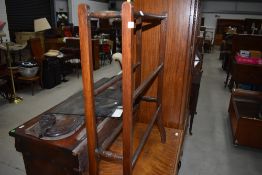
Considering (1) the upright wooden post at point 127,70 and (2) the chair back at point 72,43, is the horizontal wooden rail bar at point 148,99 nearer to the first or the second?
(1) the upright wooden post at point 127,70


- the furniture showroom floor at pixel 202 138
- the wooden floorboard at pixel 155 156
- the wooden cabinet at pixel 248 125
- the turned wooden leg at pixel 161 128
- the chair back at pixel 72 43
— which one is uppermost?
the chair back at pixel 72 43

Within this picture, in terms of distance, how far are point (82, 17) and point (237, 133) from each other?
2.49 m

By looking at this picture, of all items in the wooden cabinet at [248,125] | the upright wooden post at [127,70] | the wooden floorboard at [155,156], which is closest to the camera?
the upright wooden post at [127,70]

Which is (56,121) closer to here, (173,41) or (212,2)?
(173,41)

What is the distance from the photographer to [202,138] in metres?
2.92

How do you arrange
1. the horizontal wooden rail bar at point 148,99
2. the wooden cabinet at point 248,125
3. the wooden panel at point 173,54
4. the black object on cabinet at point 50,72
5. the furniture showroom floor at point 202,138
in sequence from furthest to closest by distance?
1. the black object on cabinet at point 50,72
2. the wooden cabinet at point 248,125
3. the furniture showroom floor at point 202,138
4. the horizontal wooden rail bar at point 148,99
5. the wooden panel at point 173,54

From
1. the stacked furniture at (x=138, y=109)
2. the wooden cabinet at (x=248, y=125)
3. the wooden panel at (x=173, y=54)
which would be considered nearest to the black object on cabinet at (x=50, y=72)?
the stacked furniture at (x=138, y=109)

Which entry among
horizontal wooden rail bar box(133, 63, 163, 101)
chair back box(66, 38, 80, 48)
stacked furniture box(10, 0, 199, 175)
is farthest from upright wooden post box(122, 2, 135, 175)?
chair back box(66, 38, 80, 48)

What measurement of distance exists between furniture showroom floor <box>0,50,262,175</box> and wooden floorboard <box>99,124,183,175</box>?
0.68 m

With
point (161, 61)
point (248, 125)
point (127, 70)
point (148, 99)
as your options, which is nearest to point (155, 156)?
point (148, 99)

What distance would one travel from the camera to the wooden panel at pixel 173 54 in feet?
5.34

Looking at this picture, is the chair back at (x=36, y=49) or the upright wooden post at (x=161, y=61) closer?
the upright wooden post at (x=161, y=61)

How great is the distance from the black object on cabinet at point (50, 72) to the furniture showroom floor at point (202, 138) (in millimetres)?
137

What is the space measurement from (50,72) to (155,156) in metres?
3.79
